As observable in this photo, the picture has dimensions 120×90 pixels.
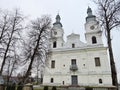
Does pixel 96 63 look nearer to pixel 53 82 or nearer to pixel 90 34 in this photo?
pixel 90 34

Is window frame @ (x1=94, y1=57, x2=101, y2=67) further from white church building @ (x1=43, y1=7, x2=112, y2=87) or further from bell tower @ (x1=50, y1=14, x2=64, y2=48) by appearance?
bell tower @ (x1=50, y1=14, x2=64, y2=48)

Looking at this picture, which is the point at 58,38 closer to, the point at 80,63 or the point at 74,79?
the point at 80,63

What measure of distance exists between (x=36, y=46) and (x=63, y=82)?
14.6 metres

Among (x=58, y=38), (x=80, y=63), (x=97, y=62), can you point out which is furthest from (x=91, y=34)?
(x=58, y=38)

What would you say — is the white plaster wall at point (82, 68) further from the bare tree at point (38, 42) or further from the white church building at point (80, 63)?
the bare tree at point (38, 42)

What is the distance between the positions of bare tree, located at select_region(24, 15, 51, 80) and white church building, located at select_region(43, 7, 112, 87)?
8230 mm

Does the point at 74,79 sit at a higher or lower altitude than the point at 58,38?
lower

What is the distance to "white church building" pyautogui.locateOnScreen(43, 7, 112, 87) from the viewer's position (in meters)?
24.8

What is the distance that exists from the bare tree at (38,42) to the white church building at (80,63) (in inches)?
324

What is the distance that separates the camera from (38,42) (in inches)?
614

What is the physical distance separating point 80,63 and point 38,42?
14.5 meters

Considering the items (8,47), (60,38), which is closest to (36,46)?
(8,47)

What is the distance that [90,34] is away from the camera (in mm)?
28453

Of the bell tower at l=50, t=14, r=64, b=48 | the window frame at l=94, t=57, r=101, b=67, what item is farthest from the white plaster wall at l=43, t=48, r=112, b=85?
the bell tower at l=50, t=14, r=64, b=48
